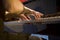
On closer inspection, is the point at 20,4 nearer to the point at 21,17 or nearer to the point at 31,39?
the point at 21,17

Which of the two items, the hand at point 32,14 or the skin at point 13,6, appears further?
the skin at point 13,6

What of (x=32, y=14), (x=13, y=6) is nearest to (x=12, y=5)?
(x=13, y=6)

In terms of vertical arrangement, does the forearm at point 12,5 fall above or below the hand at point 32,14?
above

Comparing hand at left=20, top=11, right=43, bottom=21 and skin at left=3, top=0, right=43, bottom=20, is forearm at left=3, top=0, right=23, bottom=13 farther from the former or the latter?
hand at left=20, top=11, right=43, bottom=21

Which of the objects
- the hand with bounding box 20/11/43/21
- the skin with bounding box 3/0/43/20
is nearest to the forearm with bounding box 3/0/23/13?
the skin with bounding box 3/0/43/20

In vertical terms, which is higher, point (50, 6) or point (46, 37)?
point (50, 6)

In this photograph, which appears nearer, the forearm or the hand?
the hand

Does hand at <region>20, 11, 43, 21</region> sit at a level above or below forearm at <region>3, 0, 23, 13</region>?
below

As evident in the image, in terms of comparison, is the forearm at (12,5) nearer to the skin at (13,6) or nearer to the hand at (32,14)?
the skin at (13,6)

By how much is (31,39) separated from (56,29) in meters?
0.18

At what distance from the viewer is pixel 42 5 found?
2.93 ft

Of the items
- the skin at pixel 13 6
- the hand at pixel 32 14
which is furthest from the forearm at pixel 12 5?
the hand at pixel 32 14

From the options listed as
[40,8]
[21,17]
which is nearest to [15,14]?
[21,17]

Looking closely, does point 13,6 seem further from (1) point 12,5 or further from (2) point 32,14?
(2) point 32,14
